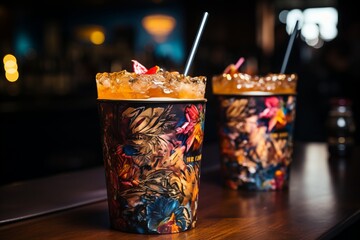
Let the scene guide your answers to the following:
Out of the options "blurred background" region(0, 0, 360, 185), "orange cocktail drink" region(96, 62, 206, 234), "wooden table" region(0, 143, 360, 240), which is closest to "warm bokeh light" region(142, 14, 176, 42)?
"blurred background" region(0, 0, 360, 185)

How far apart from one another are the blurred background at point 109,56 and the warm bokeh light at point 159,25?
1 centimetres

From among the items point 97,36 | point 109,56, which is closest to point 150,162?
point 109,56

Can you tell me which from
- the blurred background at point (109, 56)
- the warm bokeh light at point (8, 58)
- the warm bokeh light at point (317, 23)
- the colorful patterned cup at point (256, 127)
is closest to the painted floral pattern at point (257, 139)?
the colorful patterned cup at point (256, 127)

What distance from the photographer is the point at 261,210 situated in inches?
46.8

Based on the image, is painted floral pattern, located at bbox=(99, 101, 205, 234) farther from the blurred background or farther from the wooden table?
the blurred background

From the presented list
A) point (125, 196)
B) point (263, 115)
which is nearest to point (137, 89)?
point (125, 196)

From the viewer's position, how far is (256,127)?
1391 millimetres

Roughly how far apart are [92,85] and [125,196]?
14.4 feet

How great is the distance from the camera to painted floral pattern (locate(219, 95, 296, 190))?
139 cm

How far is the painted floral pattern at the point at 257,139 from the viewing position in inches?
54.7

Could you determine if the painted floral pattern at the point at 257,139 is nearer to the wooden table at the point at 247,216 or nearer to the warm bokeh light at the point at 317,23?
the wooden table at the point at 247,216

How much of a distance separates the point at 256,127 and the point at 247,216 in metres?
0.31

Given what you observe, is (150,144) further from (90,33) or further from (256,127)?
(90,33)

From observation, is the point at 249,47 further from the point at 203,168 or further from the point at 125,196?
the point at 125,196
